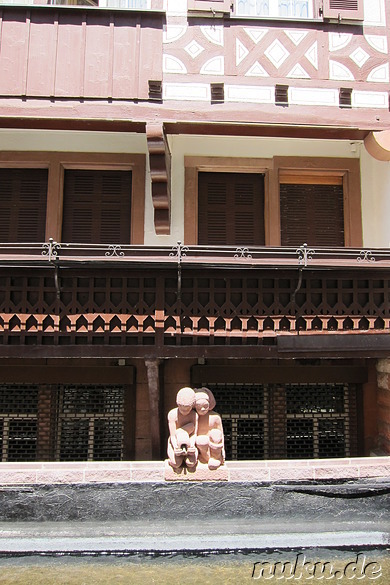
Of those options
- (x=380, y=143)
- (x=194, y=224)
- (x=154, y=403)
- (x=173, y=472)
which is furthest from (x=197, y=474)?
(x=380, y=143)

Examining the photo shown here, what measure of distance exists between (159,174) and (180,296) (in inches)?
78.4

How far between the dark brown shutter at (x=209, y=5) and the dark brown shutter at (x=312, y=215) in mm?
2805

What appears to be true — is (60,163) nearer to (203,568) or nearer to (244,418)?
(244,418)

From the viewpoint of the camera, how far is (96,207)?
329 inches

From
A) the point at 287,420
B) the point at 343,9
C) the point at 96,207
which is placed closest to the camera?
the point at 343,9

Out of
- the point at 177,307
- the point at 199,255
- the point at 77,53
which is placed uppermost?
the point at 77,53

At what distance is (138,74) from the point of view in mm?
7133

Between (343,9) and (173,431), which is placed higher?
(343,9)

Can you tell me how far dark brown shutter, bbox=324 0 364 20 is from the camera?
7.39 metres

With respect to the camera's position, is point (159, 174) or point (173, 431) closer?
point (173, 431)

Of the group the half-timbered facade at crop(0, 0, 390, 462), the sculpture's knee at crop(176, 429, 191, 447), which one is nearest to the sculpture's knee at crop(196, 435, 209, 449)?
the sculpture's knee at crop(176, 429, 191, 447)

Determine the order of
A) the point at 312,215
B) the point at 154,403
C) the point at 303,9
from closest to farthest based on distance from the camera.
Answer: the point at 154,403 → the point at 303,9 → the point at 312,215

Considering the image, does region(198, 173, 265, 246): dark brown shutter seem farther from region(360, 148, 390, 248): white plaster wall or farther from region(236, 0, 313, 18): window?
region(236, 0, 313, 18): window

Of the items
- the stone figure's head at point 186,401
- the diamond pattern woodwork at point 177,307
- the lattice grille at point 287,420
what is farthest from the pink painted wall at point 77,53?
the lattice grille at point 287,420
